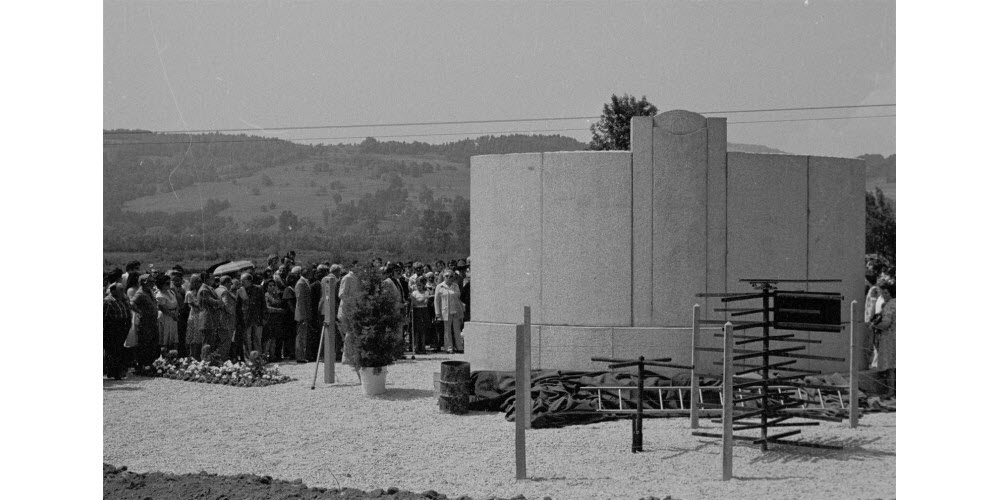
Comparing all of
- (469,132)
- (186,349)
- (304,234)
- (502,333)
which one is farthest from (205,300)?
(304,234)

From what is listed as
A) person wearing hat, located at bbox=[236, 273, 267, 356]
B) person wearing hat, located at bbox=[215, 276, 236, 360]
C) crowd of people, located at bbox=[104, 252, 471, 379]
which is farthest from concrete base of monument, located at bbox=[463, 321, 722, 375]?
person wearing hat, located at bbox=[236, 273, 267, 356]

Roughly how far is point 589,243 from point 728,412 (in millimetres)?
5044

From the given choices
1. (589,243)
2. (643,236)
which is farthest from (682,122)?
(589,243)

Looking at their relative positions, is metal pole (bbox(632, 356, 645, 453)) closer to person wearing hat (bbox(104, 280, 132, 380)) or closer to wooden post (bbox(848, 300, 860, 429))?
wooden post (bbox(848, 300, 860, 429))

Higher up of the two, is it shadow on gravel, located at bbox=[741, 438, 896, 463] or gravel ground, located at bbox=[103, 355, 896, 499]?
shadow on gravel, located at bbox=[741, 438, 896, 463]

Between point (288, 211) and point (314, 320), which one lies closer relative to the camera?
point (314, 320)

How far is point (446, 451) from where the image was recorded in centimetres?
957

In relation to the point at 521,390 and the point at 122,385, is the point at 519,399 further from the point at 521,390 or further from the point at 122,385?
the point at 122,385

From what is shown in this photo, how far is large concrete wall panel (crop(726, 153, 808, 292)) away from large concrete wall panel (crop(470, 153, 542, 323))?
8.35ft

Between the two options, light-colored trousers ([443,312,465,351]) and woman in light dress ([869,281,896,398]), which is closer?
woman in light dress ([869,281,896,398])

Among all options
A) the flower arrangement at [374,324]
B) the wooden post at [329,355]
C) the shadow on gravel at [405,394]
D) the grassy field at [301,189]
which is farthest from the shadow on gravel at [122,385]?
the grassy field at [301,189]

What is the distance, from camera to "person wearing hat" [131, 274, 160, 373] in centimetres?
1509

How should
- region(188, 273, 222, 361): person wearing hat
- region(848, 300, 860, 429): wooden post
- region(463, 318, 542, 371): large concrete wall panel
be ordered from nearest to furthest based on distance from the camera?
region(848, 300, 860, 429): wooden post, region(463, 318, 542, 371): large concrete wall panel, region(188, 273, 222, 361): person wearing hat

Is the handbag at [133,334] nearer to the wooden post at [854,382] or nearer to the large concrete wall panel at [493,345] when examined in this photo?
the large concrete wall panel at [493,345]
